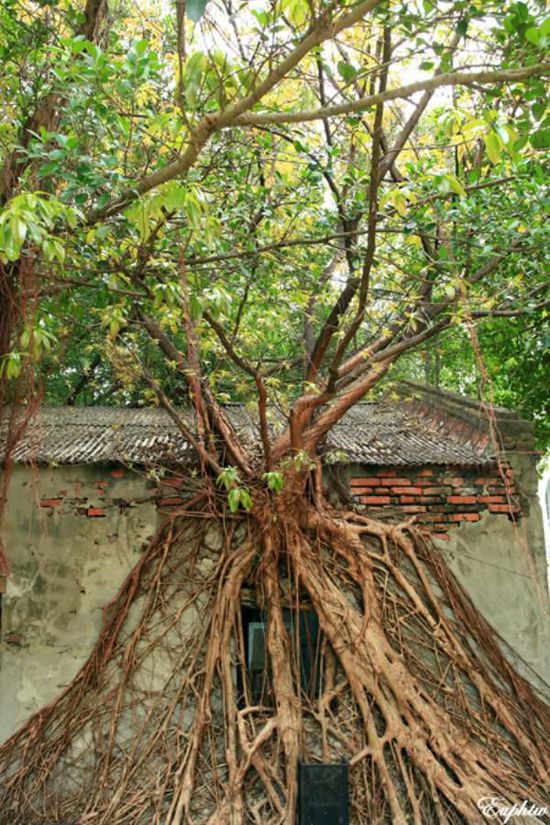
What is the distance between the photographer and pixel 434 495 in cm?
598

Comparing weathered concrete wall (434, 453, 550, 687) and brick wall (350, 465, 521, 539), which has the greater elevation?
brick wall (350, 465, 521, 539)

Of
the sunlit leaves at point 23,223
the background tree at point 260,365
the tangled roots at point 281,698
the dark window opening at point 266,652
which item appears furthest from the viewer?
the dark window opening at point 266,652

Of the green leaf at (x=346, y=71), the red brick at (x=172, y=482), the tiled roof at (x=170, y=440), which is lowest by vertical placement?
the red brick at (x=172, y=482)

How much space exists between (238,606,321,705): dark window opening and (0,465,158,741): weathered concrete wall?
112 cm

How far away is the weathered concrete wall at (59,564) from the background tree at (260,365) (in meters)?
0.18

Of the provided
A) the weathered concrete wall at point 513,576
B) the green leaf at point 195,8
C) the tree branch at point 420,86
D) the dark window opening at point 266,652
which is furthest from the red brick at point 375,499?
the green leaf at point 195,8

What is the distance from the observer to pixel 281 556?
5.59m

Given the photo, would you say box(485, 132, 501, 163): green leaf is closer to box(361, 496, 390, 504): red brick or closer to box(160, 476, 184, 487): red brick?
box(361, 496, 390, 504): red brick

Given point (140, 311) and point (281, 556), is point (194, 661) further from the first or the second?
point (140, 311)

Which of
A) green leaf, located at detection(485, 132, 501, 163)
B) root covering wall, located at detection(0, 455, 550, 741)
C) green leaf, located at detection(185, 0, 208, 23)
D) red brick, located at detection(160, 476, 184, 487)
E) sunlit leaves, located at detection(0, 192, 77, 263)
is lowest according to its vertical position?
root covering wall, located at detection(0, 455, 550, 741)

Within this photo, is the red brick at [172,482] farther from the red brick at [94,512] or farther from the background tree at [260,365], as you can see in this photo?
the red brick at [94,512]

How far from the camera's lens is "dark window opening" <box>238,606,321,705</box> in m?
5.20

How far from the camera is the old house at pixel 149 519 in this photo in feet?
17.6

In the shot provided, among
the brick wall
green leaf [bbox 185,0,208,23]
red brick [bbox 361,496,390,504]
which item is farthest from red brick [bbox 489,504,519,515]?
green leaf [bbox 185,0,208,23]
